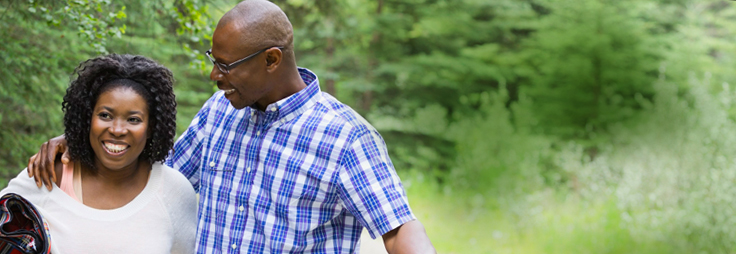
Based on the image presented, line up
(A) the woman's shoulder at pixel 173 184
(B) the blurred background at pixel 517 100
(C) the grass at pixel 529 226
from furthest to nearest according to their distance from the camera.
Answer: (C) the grass at pixel 529 226 → (B) the blurred background at pixel 517 100 → (A) the woman's shoulder at pixel 173 184

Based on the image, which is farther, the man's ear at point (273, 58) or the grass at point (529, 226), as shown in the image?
the grass at point (529, 226)

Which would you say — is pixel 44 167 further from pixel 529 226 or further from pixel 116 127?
pixel 529 226

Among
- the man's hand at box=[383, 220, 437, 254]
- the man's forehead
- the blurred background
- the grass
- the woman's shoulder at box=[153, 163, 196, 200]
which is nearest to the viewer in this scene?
the man's hand at box=[383, 220, 437, 254]

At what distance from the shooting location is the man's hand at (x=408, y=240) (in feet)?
5.30

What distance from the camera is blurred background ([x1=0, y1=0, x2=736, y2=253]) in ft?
14.4

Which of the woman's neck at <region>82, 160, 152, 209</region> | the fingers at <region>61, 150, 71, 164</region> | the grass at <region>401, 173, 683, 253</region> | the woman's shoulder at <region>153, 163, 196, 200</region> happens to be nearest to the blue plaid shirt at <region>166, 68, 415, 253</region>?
the woman's shoulder at <region>153, 163, 196, 200</region>

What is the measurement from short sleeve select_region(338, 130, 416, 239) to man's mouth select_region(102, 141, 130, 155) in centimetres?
62

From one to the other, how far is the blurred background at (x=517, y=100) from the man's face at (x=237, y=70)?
1.76 metres

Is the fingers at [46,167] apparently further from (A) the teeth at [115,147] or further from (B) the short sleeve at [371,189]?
(B) the short sleeve at [371,189]

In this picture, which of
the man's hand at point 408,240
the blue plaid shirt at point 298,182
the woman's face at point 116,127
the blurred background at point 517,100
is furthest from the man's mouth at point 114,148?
the blurred background at point 517,100

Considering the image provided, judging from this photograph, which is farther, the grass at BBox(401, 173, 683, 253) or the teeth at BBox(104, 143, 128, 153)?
the grass at BBox(401, 173, 683, 253)

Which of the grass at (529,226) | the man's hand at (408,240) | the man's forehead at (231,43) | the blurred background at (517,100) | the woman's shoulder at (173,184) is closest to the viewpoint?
the man's hand at (408,240)

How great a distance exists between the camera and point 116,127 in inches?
70.2

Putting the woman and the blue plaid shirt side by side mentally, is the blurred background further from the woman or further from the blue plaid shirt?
the blue plaid shirt
